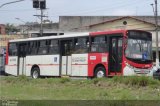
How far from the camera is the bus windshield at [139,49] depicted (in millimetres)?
25375

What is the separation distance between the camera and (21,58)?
33.6 meters

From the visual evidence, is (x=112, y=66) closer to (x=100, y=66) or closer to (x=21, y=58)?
(x=100, y=66)

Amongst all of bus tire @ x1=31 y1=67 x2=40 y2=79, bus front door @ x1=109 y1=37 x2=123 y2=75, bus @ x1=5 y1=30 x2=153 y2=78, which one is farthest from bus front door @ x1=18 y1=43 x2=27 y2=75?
bus front door @ x1=109 y1=37 x2=123 y2=75

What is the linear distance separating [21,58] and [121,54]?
10785 millimetres

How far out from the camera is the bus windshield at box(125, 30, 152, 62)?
25.4 meters

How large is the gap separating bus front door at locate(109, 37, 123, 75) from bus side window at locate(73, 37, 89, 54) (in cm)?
202

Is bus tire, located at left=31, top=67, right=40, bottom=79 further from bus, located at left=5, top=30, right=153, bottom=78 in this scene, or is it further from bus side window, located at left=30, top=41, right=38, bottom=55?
bus side window, located at left=30, top=41, right=38, bottom=55

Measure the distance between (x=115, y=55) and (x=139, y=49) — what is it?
1490mm

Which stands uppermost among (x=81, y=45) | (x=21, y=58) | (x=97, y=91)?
(x=81, y=45)

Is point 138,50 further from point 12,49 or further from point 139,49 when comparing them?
point 12,49

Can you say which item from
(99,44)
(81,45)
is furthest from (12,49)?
(99,44)

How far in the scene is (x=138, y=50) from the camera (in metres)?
25.8

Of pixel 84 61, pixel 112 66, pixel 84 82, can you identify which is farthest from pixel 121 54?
pixel 84 82

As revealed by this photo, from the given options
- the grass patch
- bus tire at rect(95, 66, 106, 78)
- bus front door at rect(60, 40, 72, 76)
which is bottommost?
the grass patch
